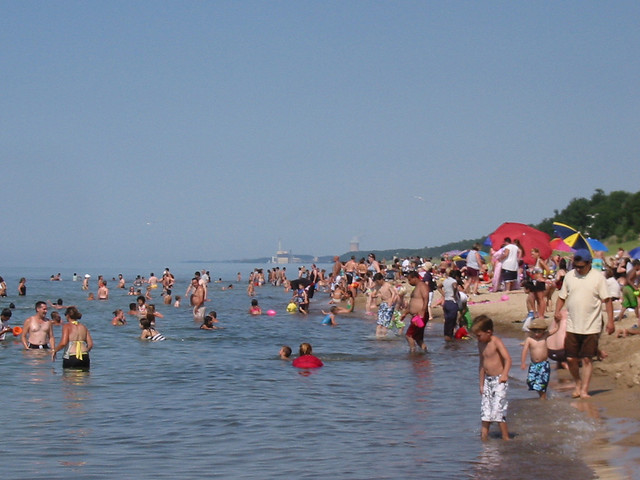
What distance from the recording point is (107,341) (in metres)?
21.9

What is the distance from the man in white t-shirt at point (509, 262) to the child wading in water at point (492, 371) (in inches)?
630

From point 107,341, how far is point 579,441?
15.9 m

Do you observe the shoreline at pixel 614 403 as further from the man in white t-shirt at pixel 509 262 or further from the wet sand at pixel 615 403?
the man in white t-shirt at pixel 509 262

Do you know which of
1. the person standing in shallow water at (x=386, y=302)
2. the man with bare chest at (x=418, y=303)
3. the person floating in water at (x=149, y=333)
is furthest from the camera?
the person floating in water at (x=149, y=333)

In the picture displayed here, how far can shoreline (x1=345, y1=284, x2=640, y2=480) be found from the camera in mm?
7449

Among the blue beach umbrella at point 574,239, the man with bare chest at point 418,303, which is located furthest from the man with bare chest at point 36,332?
the blue beach umbrella at point 574,239

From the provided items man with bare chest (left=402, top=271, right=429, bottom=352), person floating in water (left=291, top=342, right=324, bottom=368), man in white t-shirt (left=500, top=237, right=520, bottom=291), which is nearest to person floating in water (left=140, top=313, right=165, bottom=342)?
person floating in water (left=291, top=342, right=324, bottom=368)

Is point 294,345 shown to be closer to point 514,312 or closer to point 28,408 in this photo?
point 514,312

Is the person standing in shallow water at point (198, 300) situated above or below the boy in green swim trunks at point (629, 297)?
below

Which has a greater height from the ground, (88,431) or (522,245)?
(522,245)

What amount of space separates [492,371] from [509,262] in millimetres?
16875

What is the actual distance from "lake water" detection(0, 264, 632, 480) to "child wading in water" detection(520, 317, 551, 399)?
34 cm

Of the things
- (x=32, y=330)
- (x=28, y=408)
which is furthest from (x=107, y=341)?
(x=28, y=408)

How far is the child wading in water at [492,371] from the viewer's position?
838cm
